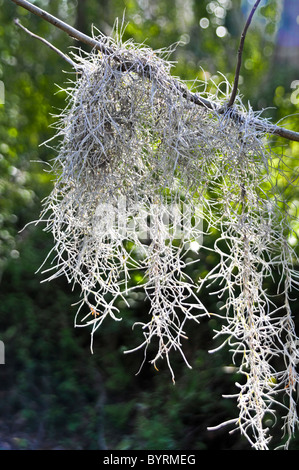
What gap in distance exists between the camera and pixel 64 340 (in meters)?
2.25

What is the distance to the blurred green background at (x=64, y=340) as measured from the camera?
184cm

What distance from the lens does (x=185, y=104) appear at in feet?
2.53

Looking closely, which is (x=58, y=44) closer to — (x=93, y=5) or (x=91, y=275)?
(x=93, y=5)

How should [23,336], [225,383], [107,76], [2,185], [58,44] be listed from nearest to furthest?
[107,76] → [225,383] → [23,336] → [2,185] → [58,44]

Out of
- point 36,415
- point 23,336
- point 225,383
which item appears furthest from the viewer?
point 23,336

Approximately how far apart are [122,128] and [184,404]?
133 cm

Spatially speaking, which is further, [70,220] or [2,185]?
[2,185]

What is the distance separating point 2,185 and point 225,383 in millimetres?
1490

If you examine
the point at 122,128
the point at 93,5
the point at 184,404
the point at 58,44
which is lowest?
the point at 184,404

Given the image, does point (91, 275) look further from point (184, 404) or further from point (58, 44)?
point (58, 44)

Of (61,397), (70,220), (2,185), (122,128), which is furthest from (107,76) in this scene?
(2,185)

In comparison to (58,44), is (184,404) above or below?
below

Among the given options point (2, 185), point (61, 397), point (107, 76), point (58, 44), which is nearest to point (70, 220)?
point (107, 76)

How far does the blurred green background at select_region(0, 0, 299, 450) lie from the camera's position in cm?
184
